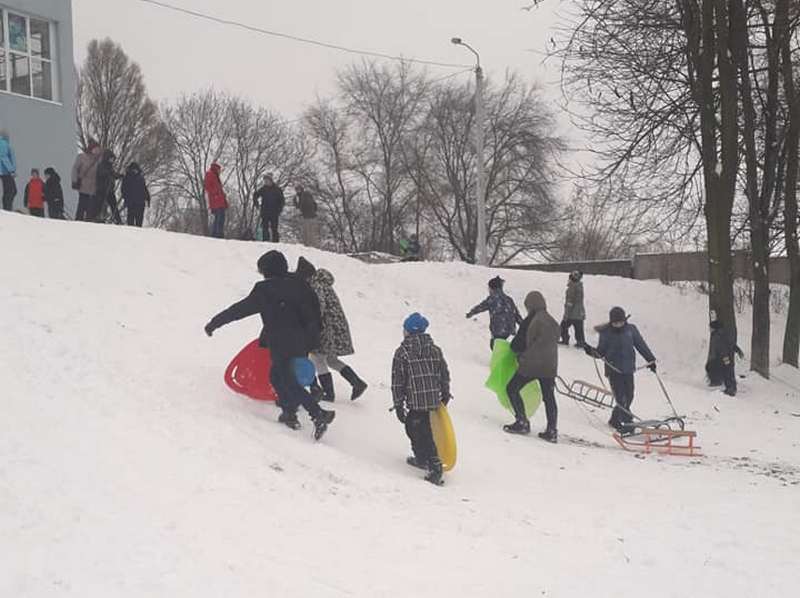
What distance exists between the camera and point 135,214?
16422mm

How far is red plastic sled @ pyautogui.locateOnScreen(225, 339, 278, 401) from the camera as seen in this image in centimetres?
821

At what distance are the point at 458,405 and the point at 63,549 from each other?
704cm

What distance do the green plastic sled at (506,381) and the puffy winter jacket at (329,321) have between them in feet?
6.80

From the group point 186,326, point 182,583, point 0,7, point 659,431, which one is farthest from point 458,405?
point 0,7

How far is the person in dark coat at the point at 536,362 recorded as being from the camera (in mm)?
9852

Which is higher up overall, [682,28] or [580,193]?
[682,28]

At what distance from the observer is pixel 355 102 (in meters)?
44.8

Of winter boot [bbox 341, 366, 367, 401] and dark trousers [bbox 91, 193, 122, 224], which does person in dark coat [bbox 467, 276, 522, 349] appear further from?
dark trousers [bbox 91, 193, 122, 224]

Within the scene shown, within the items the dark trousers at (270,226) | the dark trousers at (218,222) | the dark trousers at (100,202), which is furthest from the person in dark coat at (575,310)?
the dark trousers at (100,202)

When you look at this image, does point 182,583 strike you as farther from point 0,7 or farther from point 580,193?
point 0,7

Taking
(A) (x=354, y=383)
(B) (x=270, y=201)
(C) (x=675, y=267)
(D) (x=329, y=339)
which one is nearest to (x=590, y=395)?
(A) (x=354, y=383)

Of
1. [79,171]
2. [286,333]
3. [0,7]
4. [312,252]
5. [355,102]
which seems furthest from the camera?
[355,102]

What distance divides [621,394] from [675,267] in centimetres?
1556

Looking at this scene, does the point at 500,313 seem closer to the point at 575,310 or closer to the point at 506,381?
the point at 506,381
